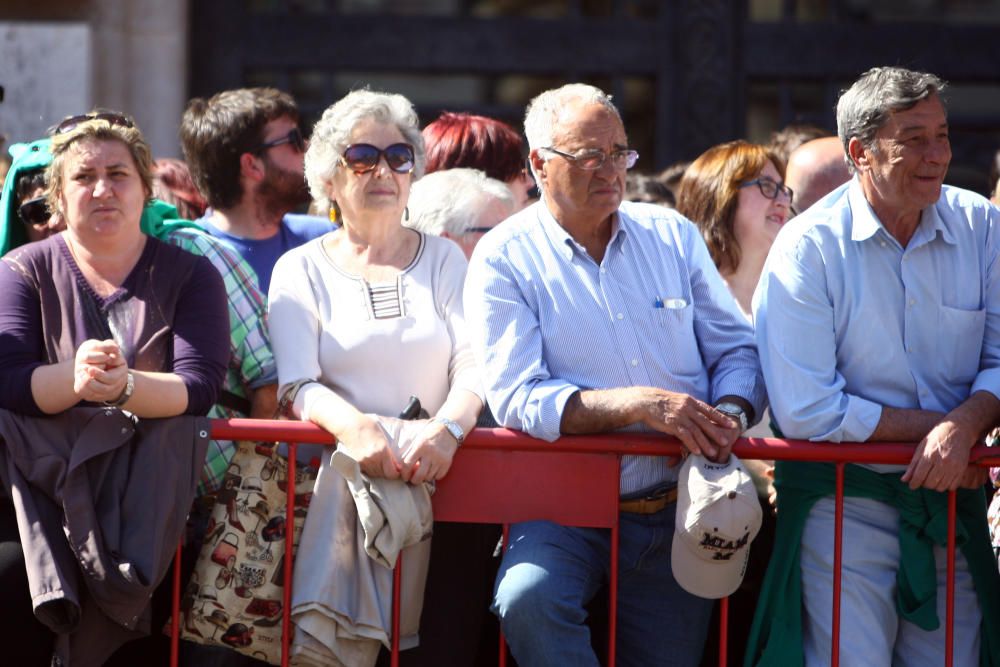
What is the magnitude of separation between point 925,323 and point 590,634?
49.9 inches

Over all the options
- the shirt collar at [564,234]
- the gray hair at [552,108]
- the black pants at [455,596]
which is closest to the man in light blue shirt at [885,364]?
the shirt collar at [564,234]

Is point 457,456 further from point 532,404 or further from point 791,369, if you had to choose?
point 791,369

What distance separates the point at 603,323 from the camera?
170 inches

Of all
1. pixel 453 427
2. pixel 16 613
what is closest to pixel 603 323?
pixel 453 427

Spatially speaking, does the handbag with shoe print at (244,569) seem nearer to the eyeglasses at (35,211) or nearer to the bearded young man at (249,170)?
the eyeglasses at (35,211)

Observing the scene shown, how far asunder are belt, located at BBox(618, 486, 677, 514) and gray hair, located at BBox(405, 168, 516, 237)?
121 cm

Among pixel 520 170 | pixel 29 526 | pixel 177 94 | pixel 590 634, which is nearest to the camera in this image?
pixel 29 526

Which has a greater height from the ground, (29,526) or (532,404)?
(532,404)

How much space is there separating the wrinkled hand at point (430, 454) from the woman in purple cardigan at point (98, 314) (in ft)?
1.90

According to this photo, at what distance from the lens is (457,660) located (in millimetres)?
4422

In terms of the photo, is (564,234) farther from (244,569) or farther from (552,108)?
(244,569)

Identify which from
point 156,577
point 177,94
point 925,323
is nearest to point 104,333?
point 156,577

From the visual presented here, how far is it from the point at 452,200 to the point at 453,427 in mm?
1121

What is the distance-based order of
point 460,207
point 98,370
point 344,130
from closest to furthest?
1. point 98,370
2. point 344,130
3. point 460,207
